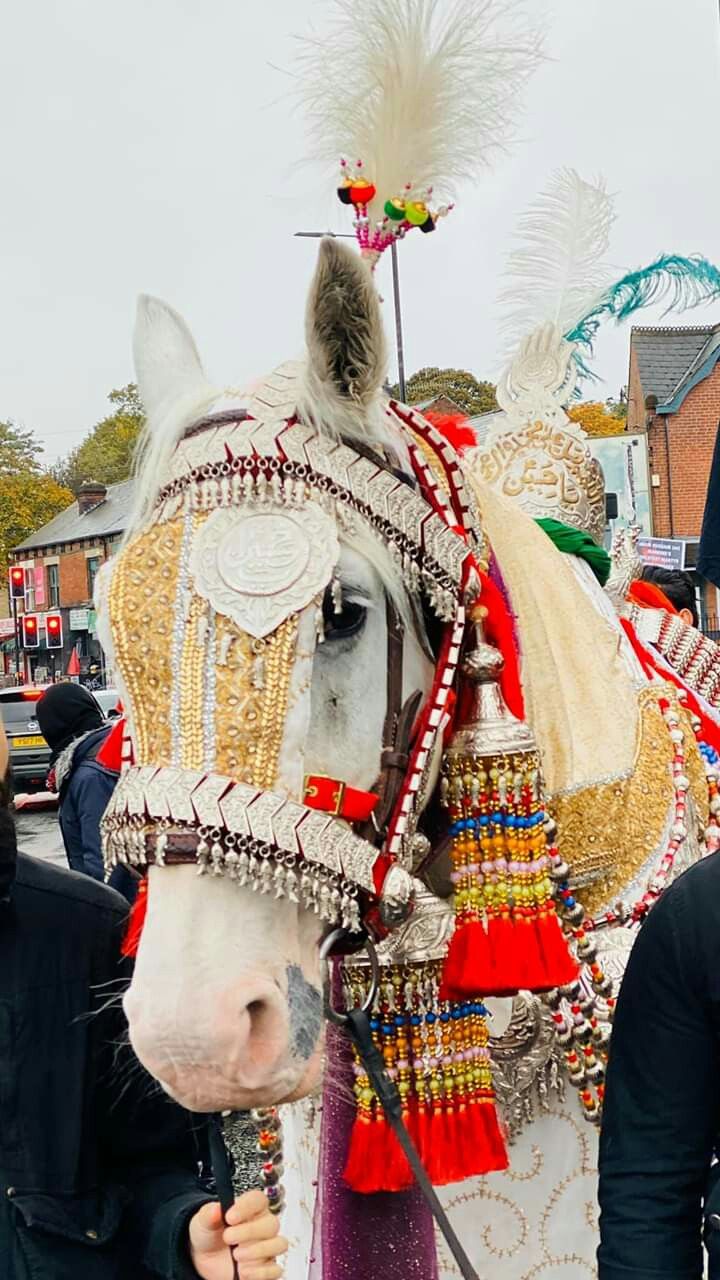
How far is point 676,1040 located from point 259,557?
35.0 inches

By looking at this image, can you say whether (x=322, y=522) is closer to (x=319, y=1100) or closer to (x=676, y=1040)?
(x=676, y=1040)

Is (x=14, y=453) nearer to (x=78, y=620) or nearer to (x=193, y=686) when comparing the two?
(x=78, y=620)

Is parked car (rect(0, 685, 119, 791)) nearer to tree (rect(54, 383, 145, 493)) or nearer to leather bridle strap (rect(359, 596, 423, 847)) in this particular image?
leather bridle strap (rect(359, 596, 423, 847))

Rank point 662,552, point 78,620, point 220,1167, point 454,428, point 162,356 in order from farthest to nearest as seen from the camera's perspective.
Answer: point 78,620 < point 662,552 < point 454,428 < point 162,356 < point 220,1167

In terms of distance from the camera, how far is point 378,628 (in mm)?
1876

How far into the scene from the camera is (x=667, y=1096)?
5.06ft

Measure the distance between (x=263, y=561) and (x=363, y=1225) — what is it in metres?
1.48

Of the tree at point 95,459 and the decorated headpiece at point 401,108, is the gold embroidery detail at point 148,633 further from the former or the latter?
the tree at point 95,459

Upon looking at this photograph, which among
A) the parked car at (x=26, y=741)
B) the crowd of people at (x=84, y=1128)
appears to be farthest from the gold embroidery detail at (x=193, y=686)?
the parked car at (x=26, y=741)

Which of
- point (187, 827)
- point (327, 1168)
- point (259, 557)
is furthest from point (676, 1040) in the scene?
point (327, 1168)

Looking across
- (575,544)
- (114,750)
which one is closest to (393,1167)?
(114,750)

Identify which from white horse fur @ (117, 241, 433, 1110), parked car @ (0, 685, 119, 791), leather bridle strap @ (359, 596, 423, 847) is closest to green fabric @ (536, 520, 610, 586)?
white horse fur @ (117, 241, 433, 1110)

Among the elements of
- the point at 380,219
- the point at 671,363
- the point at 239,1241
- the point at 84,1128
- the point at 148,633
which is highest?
the point at 671,363

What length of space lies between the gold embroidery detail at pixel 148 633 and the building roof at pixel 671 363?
22.5 metres
